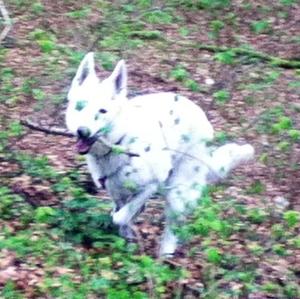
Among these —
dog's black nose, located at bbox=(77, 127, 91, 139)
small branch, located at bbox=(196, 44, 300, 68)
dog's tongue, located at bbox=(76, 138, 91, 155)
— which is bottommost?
small branch, located at bbox=(196, 44, 300, 68)

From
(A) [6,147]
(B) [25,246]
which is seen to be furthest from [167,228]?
(A) [6,147]

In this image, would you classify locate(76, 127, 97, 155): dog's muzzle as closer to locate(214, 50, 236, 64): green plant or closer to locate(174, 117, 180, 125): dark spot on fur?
locate(174, 117, 180, 125): dark spot on fur

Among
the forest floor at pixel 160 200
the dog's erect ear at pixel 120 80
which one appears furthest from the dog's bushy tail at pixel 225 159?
the dog's erect ear at pixel 120 80

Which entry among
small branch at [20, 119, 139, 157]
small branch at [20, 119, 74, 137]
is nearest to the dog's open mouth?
small branch at [20, 119, 139, 157]

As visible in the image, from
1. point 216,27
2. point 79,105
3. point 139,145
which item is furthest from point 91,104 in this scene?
point 216,27

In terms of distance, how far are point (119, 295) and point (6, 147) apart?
8.72 feet

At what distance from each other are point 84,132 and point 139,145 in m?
0.51

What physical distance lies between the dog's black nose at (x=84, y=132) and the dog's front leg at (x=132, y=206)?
2.15 ft

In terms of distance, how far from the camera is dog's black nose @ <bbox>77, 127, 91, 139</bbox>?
672 centimetres

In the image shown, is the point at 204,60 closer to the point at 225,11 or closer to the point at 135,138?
the point at 225,11

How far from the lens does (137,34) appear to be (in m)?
12.6

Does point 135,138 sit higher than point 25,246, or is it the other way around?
point 135,138

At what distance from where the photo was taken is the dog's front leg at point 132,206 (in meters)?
7.12

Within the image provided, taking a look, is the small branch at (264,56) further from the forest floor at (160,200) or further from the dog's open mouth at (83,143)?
the dog's open mouth at (83,143)
